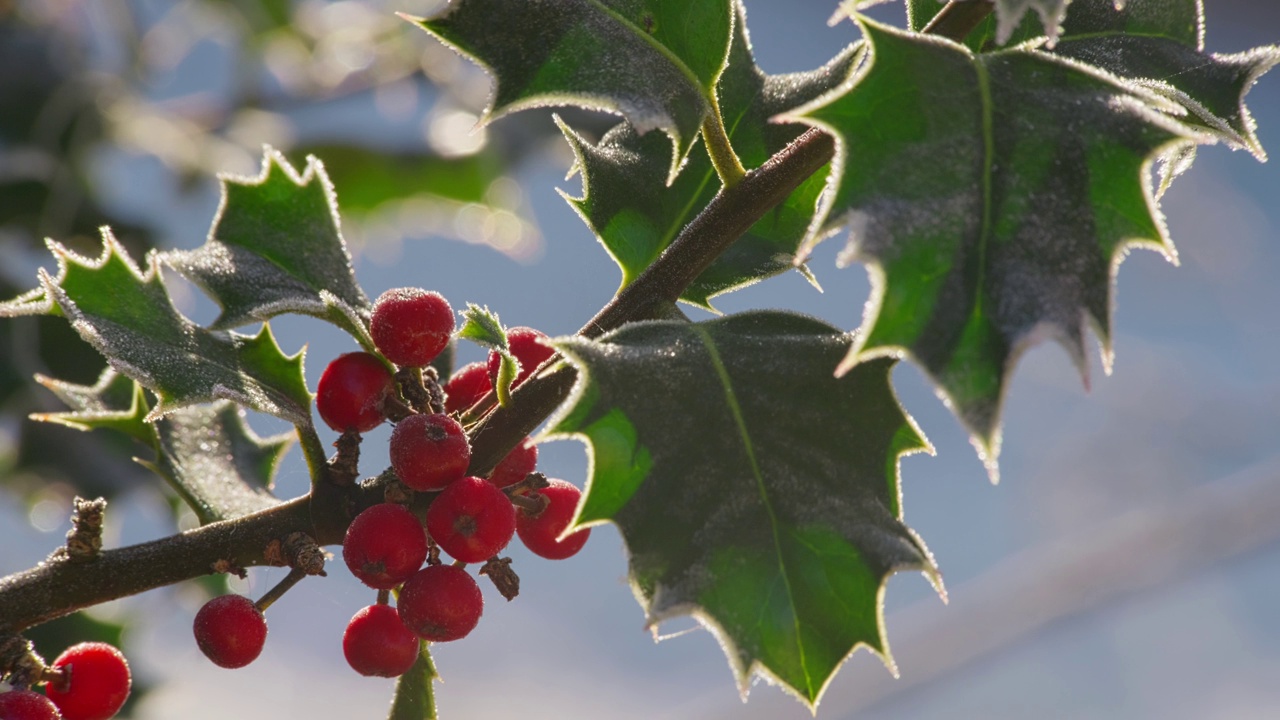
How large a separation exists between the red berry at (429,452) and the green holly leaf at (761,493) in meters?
0.11

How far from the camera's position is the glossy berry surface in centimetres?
78

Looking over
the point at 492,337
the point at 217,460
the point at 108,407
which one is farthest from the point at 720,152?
the point at 108,407

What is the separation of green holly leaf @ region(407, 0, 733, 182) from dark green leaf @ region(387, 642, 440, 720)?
419 mm

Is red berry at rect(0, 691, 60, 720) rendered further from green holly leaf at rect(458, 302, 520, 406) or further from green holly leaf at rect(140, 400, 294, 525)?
green holly leaf at rect(458, 302, 520, 406)

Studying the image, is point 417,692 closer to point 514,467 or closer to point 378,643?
point 378,643

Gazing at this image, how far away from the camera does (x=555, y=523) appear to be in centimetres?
83

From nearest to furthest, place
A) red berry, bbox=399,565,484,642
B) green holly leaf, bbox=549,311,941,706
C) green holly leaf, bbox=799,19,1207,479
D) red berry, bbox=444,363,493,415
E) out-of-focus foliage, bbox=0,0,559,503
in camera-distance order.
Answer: green holly leaf, bbox=799,19,1207,479, green holly leaf, bbox=549,311,941,706, red berry, bbox=399,565,484,642, red berry, bbox=444,363,493,415, out-of-focus foliage, bbox=0,0,559,503

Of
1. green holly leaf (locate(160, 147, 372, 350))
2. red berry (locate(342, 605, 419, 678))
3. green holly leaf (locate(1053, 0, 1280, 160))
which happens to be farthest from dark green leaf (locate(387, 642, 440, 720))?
green holly leaf (locate(1053, 0, 1280, 160))

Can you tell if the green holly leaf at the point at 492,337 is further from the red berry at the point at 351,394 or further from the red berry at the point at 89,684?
the red berry at the point at 89,684

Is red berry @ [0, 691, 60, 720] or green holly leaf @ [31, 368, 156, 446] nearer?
red berry @ [0, 691, 60, 720]

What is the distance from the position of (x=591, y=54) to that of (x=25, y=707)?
0.52m

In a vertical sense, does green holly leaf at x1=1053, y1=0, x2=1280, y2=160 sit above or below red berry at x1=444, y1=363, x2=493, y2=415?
above

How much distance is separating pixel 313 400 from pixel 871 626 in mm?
435

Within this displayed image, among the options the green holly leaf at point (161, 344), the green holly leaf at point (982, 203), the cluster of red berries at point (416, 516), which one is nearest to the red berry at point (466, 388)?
the cluster of red berries at point (416, 516)
